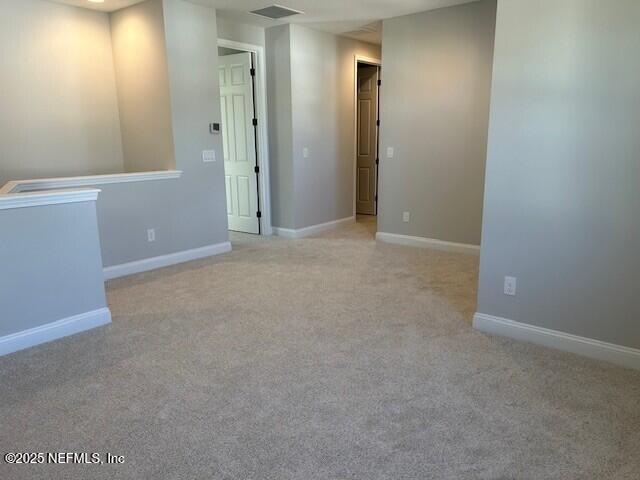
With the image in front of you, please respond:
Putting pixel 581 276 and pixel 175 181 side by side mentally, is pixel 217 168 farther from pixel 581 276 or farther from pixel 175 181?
pixel 581 276

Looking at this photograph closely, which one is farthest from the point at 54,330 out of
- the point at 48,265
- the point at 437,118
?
the point at 437,118

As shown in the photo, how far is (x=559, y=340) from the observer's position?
283 cm

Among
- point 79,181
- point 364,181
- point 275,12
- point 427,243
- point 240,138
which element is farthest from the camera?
point 364,181

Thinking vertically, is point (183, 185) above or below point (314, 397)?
above

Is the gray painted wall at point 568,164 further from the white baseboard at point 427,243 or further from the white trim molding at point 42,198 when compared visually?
the white trim molding at point 42,198

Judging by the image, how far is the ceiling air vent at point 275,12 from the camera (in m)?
4.79

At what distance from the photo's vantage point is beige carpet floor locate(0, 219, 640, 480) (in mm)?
1854

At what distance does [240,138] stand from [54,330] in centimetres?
375

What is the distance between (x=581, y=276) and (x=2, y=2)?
5225 millimetres

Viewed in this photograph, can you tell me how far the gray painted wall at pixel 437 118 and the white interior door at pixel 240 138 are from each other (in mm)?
1727

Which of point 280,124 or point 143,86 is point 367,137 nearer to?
point 280,124

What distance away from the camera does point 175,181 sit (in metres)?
4.78

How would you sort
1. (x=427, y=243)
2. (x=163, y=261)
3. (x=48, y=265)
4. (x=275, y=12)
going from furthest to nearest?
1. (x=427, y=243)
2. (x=275, y=12)
3. (x=163, y=261)
4. (x=48, y=265)

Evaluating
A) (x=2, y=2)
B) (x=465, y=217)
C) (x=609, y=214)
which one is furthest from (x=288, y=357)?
(x=2, y=2)
